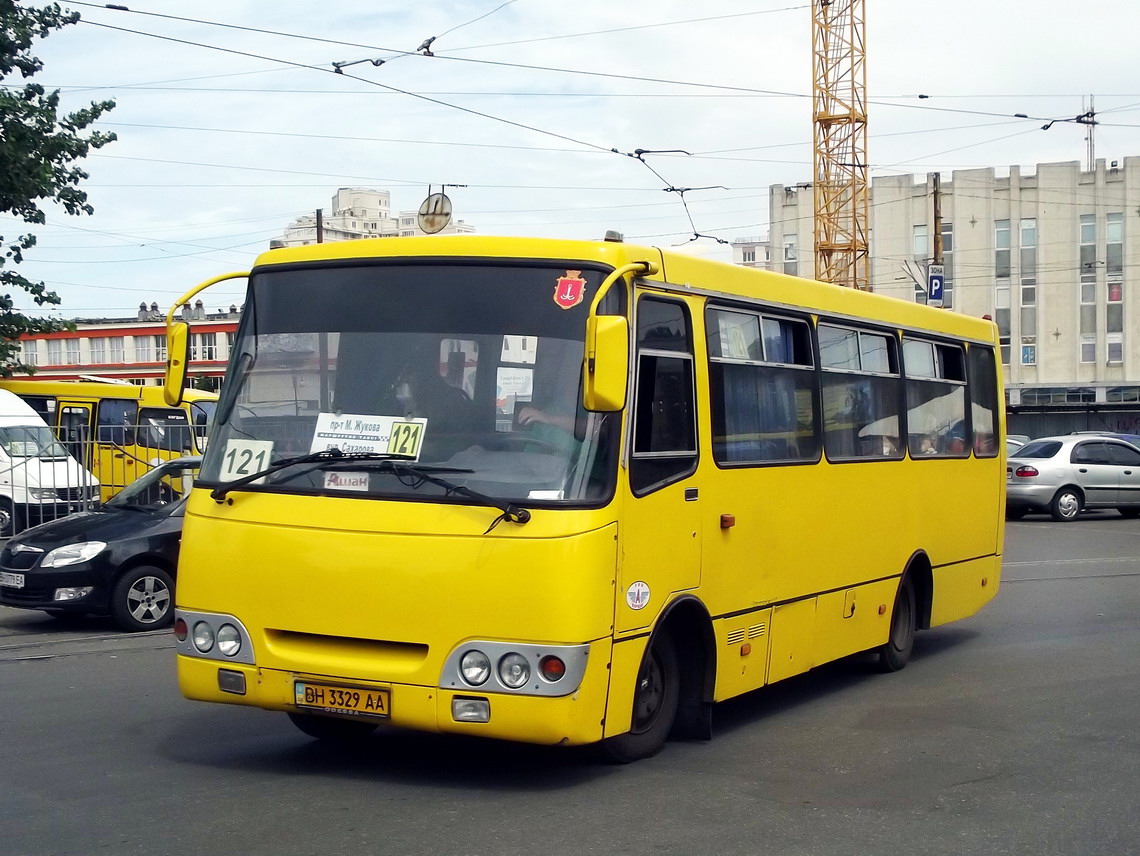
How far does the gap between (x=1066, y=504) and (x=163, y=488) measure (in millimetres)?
18977

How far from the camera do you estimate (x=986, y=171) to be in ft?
238

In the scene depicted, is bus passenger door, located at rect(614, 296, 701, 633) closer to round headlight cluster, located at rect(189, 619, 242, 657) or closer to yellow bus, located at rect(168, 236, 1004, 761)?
yellow bus, located at rect(168, 236, 1004, 761)

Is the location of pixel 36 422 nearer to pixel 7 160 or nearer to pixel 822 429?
pixel 7 160

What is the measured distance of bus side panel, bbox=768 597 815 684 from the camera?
8734 mm

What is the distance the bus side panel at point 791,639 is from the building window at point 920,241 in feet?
219

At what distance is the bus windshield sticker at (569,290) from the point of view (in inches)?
273

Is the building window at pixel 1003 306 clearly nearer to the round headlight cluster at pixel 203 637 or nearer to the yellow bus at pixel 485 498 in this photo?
the yellow bus at pixel 485 498

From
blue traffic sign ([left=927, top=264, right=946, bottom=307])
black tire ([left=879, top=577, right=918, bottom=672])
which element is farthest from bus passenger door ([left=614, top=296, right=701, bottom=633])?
blue traffic sign ([left=927, top=264, right=946, bottom=307])

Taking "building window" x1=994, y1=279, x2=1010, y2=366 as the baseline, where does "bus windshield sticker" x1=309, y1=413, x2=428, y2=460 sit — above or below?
below

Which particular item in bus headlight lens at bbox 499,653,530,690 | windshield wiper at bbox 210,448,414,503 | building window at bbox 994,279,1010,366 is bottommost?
bus headlight lens at bbox 499,653,530,690

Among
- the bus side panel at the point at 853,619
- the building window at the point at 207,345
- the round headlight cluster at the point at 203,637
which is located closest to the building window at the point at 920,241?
the building window at the point at 207,345

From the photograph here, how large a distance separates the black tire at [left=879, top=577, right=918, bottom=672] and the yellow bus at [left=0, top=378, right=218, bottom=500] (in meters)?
10.3

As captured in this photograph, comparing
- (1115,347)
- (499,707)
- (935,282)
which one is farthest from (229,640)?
(1115,347)

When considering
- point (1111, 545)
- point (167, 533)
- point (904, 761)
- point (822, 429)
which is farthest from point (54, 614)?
point (1111, 545)
